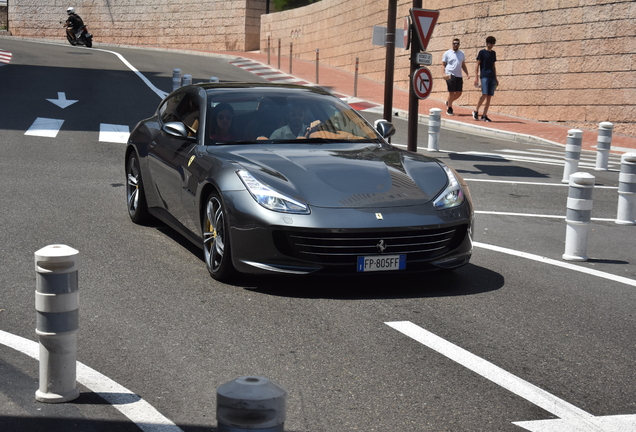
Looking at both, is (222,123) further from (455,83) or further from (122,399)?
(455,83)

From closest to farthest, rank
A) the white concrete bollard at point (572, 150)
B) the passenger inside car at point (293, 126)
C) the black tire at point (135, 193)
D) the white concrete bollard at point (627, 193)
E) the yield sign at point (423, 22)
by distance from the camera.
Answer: the passenger inside car at point (293, 126), the black tire at point (135, 193), the white concrete bollard at point (627, 193), the white concrete bollard at point (572, 150), the yield sign at point (423, 22)

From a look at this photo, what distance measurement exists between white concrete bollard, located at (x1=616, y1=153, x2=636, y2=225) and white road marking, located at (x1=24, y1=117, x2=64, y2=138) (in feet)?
31.3

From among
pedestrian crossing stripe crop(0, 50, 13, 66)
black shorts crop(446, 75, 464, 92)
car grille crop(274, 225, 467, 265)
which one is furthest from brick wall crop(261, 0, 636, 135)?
car grille crop(274, 225, 467, 265)

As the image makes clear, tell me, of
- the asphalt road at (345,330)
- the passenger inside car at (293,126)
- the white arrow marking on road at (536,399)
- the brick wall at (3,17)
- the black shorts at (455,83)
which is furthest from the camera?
the brick wall at (3,17)

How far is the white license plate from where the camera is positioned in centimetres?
578

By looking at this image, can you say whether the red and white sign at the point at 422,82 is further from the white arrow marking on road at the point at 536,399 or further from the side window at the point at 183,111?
the white arrow marking on road at the point at 536,399

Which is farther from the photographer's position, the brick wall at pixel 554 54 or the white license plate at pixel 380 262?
the brick wall at pixel 554 54

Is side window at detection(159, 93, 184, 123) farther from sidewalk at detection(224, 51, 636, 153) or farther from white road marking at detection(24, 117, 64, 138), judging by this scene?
sidewalk at detection(224, 51, 636, 153)

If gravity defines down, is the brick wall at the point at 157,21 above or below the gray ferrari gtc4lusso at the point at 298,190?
above

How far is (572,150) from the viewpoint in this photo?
12.6 meters

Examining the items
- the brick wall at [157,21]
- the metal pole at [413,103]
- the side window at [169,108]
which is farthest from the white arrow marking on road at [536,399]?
the brick wall at [157,21]

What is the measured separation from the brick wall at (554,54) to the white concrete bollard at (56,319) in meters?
18.1

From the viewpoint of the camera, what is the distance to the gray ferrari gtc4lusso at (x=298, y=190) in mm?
5766

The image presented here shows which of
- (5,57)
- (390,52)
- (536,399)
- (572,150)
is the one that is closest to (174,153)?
(536,399)
